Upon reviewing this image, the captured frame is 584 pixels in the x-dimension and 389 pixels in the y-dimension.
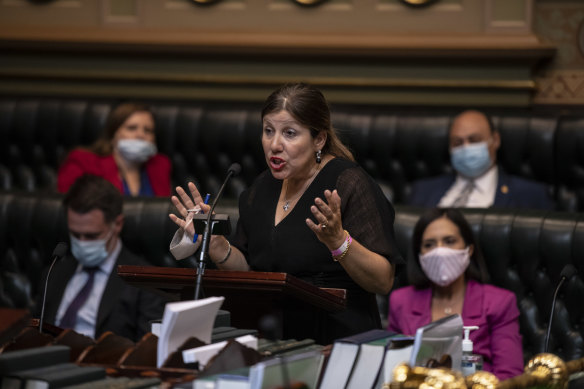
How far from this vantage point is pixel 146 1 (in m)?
5.60

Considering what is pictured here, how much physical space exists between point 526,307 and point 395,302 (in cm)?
47

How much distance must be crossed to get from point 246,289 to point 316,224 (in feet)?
1.54

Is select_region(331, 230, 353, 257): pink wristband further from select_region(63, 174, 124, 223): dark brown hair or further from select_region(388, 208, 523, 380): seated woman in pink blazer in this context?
select_region(63, 174, 124, 223): dark brown hair

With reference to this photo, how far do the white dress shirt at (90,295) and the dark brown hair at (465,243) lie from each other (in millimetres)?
1101

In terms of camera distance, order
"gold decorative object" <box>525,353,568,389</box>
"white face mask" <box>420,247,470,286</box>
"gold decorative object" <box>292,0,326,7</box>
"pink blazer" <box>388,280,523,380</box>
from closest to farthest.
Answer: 1. "gold decorative object" <box>525,353,568,389</box>
2. "pink blazer" <box>388,280,523,380</box>
3. "white face mask" <box>420,247,470,286</box>
4. "gold decorative object" <box>292,0,326,7</box>

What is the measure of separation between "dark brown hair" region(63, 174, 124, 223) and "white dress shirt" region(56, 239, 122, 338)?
14 cm

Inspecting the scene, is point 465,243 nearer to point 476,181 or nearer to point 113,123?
point 476,181

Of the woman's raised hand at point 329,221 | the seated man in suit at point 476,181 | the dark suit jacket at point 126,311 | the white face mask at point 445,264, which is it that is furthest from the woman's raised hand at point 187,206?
the seated man in suit at point 476,181

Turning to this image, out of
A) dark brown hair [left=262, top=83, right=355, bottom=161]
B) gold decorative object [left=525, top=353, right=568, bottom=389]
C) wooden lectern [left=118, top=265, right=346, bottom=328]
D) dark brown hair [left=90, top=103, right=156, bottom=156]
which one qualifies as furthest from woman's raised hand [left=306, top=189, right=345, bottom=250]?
dark brown hair [left=90, top=103, right=156, bottom=156]

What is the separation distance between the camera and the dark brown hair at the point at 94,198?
3.50 metres

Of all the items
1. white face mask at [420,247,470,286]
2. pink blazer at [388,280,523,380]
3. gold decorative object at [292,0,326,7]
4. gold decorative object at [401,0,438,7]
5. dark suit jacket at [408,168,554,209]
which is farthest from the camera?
gold decorative object at [292,0,326,7]

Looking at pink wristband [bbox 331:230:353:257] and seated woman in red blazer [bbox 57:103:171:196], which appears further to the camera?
seated woman in red blazer [bbox 57:103:171:196]

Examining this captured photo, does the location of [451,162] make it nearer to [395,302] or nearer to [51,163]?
[395,302]

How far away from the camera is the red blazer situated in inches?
187
